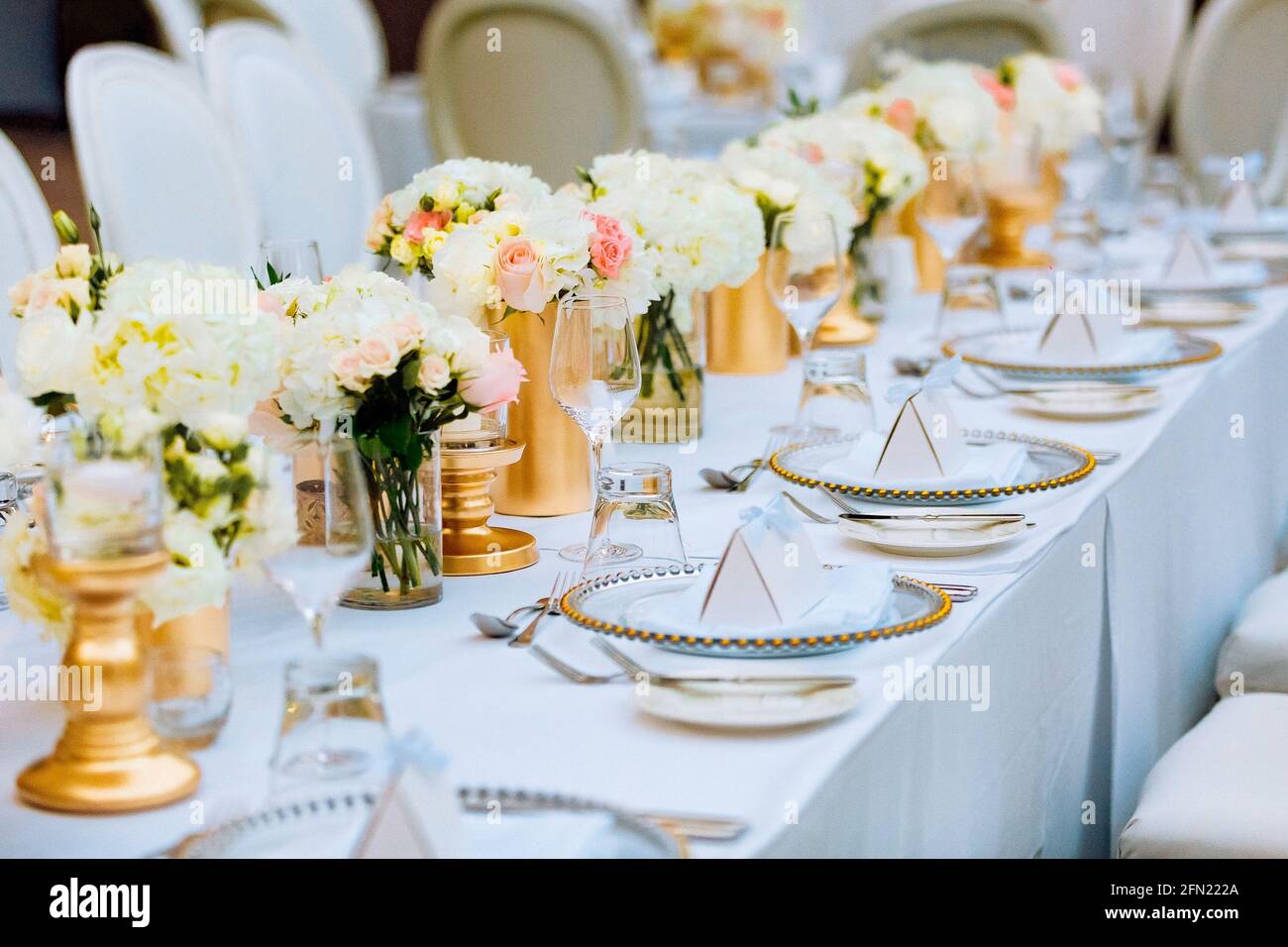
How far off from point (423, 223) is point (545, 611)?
594 mm

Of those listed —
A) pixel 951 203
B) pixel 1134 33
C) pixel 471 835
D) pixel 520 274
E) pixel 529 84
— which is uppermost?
pixel 1134 33

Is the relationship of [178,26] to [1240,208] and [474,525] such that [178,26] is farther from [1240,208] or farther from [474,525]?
[474,525]

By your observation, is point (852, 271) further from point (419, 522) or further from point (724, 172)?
point (419, 522)

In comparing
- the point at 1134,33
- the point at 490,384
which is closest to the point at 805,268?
the point at 490,384

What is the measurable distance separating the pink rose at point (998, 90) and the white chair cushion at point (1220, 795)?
178 centimetres

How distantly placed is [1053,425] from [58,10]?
3.76 m

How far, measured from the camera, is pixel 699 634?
121cm

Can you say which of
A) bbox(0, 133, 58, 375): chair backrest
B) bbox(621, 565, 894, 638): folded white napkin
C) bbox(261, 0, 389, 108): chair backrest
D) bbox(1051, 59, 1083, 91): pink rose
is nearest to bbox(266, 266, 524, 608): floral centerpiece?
bbox(621, 565, 894, 638): folded white napkin

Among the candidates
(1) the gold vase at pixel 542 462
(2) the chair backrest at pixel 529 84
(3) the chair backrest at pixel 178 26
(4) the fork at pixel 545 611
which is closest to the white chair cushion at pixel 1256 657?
(1) the gold vase at pixel 542 462

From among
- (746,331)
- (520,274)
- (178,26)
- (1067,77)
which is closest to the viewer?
(520,274)

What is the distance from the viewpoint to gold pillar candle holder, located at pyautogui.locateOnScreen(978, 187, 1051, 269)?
11.1 feet

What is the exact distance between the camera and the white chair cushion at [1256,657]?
207 cm
